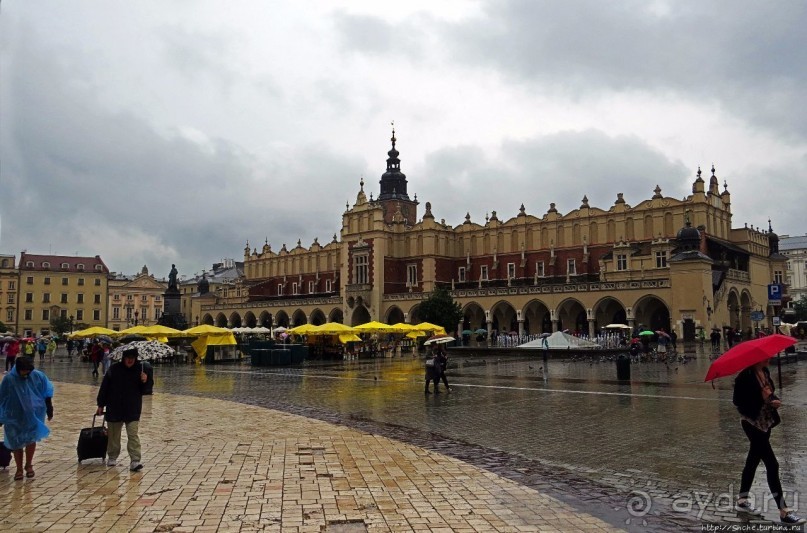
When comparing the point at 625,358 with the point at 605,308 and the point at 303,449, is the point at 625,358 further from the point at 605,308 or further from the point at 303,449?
the point at 605,308

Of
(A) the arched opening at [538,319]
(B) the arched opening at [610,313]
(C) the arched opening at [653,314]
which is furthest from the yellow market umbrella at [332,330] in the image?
(C) the arched opening at [653,314]

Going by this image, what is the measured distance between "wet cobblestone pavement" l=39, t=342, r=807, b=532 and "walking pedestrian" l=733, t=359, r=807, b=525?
249 millimetres

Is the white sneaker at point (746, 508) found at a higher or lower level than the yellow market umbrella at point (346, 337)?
lower

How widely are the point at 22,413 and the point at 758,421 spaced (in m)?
8.08

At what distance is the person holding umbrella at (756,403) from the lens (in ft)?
20.5

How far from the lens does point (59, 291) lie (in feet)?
291

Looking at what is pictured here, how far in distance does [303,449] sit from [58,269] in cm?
9150

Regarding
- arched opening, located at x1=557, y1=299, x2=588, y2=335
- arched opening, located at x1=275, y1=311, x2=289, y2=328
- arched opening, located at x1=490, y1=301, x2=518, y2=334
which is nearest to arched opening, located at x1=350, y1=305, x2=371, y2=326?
arched opening, located at x1=275, y1=311, x2=289, y2=328

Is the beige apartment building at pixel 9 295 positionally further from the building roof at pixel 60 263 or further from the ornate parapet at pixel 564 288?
the ornate parapet at pixel 564 288

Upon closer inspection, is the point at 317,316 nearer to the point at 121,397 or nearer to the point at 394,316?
the point at 394,316

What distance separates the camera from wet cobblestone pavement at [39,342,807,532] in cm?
712

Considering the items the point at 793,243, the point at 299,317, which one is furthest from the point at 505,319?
the point at 793,243

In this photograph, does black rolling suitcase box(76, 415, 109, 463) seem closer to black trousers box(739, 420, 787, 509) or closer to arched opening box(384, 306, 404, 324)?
black trousers box(739, 420, 787, 509)

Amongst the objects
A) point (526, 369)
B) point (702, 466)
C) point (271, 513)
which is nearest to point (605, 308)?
point (526, 369)
